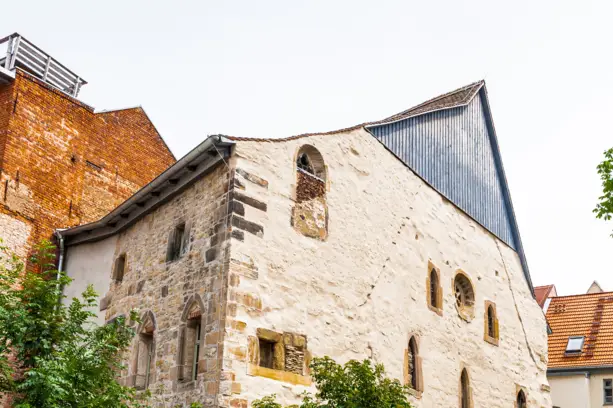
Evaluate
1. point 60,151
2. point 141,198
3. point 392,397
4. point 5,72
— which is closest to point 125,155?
point 60,151

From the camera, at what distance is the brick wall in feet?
57.2

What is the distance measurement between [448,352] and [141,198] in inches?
277

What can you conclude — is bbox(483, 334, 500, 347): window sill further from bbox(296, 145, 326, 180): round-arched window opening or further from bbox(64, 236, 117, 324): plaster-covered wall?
bbox(64, 236, 117, 324): plaster-covered wall

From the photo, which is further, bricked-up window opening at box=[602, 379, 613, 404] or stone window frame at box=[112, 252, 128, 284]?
bricked-up window opening at box=[602, 379, 613, 404]

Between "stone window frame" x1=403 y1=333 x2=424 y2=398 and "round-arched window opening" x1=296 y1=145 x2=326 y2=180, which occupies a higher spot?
"round-arched window opening" x1=296 y1=145 x2=326 y2=180

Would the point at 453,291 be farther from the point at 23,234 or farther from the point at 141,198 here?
the point at 23,234

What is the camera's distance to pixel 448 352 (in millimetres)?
16594

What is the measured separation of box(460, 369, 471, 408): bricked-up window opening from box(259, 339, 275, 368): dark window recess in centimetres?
594

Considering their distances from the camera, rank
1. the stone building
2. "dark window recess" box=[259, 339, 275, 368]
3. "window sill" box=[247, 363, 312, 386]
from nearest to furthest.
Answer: "window sill" box=[247, 363, 312, 386]
"dark window recess" box=[259, 339, 275, 368]
the stone building

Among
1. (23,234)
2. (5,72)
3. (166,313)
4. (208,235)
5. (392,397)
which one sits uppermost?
(5,72)

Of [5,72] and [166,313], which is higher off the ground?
[5,72]

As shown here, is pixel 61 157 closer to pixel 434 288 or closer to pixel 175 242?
pixel 175 242

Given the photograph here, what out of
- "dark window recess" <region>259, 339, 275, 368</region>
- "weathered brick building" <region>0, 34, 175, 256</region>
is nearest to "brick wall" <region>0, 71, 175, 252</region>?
"weathered brick building" <region>0, 34, 175, 256</region>

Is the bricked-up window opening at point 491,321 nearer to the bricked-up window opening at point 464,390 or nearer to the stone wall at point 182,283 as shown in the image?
the bricked-up window opening at point 464,390
